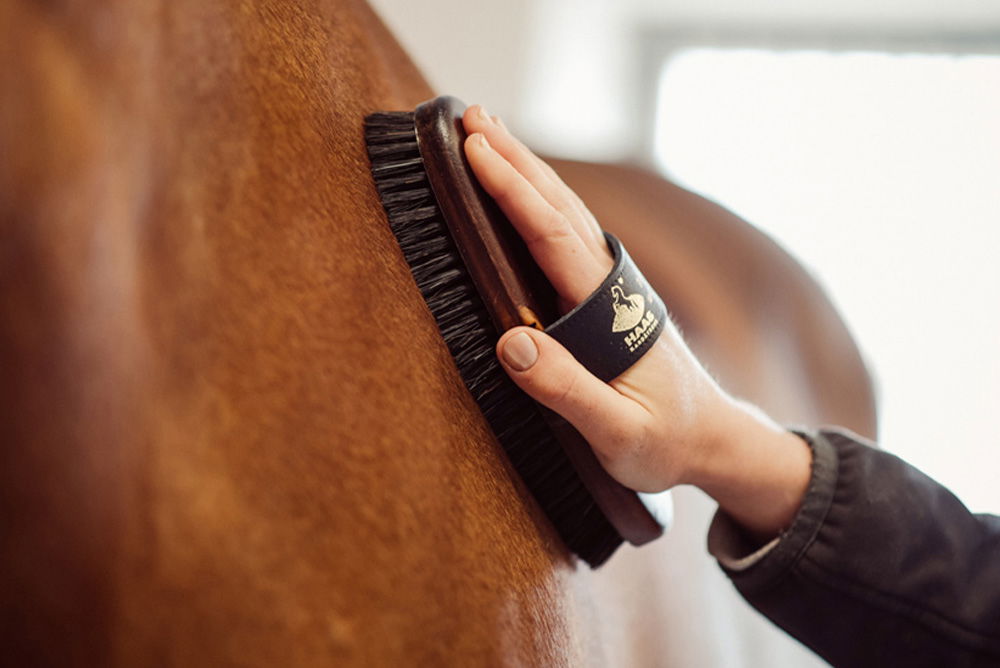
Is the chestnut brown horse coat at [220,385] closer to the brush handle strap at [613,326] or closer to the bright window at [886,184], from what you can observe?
the brush handle strap at [613,326]

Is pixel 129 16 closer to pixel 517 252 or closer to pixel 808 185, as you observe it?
pixel 517 252

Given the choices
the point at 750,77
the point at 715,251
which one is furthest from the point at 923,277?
the point at 715,251

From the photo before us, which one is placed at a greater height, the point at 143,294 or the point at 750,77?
the point at 143,294

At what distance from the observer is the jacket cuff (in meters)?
0.47

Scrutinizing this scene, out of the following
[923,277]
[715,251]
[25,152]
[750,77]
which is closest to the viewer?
[25,152]

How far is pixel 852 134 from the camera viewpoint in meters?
2.47

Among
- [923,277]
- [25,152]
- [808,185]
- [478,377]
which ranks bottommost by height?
[923,277]

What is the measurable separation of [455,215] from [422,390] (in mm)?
79

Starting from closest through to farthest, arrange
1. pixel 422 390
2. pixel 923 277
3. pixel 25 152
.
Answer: pixel 25 152, pixel 422 390, pixel 923 277

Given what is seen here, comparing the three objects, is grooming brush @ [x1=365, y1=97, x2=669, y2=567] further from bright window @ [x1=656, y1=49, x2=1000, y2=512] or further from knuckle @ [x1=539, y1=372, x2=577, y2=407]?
bright window @ [x1=656, y1=49, x2=1000, y2=512]

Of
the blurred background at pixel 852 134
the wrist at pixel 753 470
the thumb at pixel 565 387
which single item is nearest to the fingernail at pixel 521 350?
the thumb at pixel 565 387

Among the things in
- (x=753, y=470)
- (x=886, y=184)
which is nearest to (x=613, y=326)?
(x=753, y=470)

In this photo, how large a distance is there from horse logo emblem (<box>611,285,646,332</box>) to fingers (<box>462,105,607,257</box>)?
0.04 m

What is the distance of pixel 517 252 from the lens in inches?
14.8
